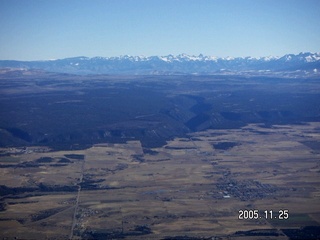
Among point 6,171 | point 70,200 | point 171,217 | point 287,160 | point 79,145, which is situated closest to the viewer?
point 171,217

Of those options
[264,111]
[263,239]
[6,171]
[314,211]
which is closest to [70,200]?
[6,171]

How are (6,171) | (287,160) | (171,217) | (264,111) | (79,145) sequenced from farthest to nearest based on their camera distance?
1. (264,111)
2. (79,145)
3. (287,160)
4. (6,171)
5. (171,217)

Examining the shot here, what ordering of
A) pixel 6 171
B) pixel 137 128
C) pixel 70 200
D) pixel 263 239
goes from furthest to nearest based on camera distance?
pixel 137 128, pixel 6 171, pixel 70 200, pixel 263 239

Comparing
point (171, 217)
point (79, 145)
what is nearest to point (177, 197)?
point (171, 217)

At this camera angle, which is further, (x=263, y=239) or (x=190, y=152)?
(x=190, y=152)

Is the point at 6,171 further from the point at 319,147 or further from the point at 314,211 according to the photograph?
the point at 319,147

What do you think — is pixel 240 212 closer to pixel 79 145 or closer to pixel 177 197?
pixel 177 197
